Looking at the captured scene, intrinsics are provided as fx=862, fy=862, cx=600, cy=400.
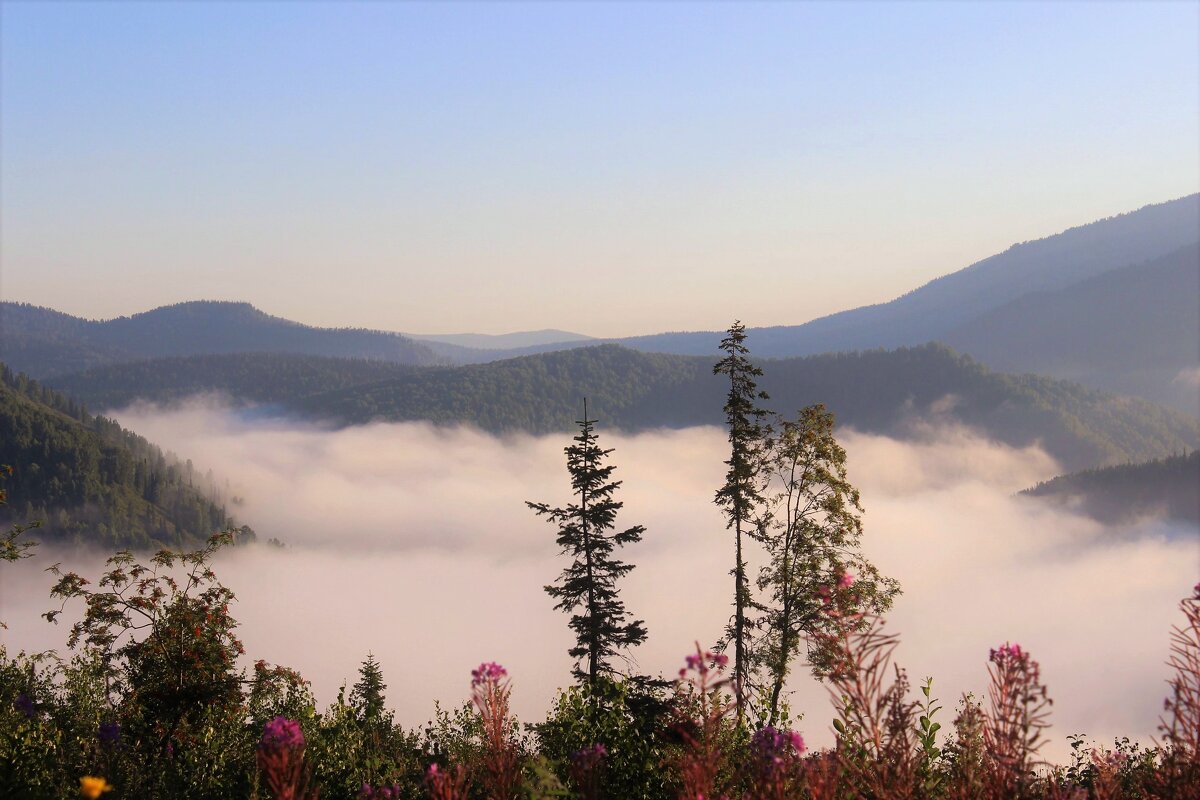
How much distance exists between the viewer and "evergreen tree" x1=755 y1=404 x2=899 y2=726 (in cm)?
2625

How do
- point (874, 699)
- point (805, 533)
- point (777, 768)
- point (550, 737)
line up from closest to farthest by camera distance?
point (874, 699) < point (777, 768) < point (550, 737) < point (805, 533)

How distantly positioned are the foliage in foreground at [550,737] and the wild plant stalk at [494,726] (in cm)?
1

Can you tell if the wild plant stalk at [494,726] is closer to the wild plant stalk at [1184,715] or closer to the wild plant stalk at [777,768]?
the wild plant stalk at [777,768]

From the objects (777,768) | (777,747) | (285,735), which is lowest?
(285,735)

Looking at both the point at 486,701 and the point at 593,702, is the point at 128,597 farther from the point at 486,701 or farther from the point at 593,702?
the point at 486,701

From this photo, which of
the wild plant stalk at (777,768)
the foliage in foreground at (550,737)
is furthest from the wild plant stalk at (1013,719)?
the wild plant stalk at (777,768)

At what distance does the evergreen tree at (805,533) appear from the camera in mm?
26250

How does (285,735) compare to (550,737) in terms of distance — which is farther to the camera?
(550,737)

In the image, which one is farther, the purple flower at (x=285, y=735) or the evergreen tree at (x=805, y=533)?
the evergreen tree at (x=805, y=533)

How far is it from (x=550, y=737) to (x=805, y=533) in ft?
53.6

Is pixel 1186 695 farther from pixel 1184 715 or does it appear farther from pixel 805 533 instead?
pixel 805 533

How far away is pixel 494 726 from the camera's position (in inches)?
219

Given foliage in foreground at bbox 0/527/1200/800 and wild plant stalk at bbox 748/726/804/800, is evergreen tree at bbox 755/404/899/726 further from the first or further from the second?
wild plant stalk at bbox 748/726/804/800

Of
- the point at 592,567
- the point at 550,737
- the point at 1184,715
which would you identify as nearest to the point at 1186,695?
the point at 1184,715
